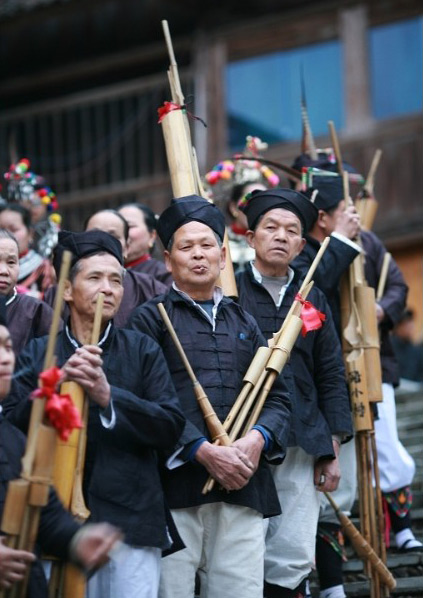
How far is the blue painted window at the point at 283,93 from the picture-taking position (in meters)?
13.2

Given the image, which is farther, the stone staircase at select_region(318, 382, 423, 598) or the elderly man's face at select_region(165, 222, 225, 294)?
the stone staircase at select_region(318, 382, 423, 598)

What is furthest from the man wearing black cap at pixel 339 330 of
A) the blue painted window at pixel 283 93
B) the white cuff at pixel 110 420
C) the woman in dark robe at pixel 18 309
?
the blue painted window at pixel 283 93

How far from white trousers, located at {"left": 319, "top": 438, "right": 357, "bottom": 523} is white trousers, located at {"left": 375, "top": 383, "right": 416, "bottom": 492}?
1.49ft

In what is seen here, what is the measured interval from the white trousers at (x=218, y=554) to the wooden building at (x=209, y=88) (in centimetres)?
810

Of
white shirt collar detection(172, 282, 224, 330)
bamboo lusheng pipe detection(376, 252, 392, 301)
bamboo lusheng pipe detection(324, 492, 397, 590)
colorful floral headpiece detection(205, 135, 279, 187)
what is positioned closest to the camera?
white shirt collar detection(172, 282, 224, 330)

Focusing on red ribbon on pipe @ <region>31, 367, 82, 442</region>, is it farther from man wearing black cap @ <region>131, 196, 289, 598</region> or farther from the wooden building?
the wooden building

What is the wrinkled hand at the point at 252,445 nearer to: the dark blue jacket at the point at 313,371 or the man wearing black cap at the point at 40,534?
the dark blue jacket at the point at 313,371

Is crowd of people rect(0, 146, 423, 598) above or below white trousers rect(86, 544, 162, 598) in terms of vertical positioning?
above

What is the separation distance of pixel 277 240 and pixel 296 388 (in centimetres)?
72

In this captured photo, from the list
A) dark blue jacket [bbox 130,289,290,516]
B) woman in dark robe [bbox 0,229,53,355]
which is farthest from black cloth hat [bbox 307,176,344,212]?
woman in dark robe [bbox 0,229,53,355]

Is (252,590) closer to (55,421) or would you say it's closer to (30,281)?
(55,421)

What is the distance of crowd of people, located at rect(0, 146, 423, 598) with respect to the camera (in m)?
4.59

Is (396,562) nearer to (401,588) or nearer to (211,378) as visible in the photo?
(401,588)

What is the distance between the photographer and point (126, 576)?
4602 mm
